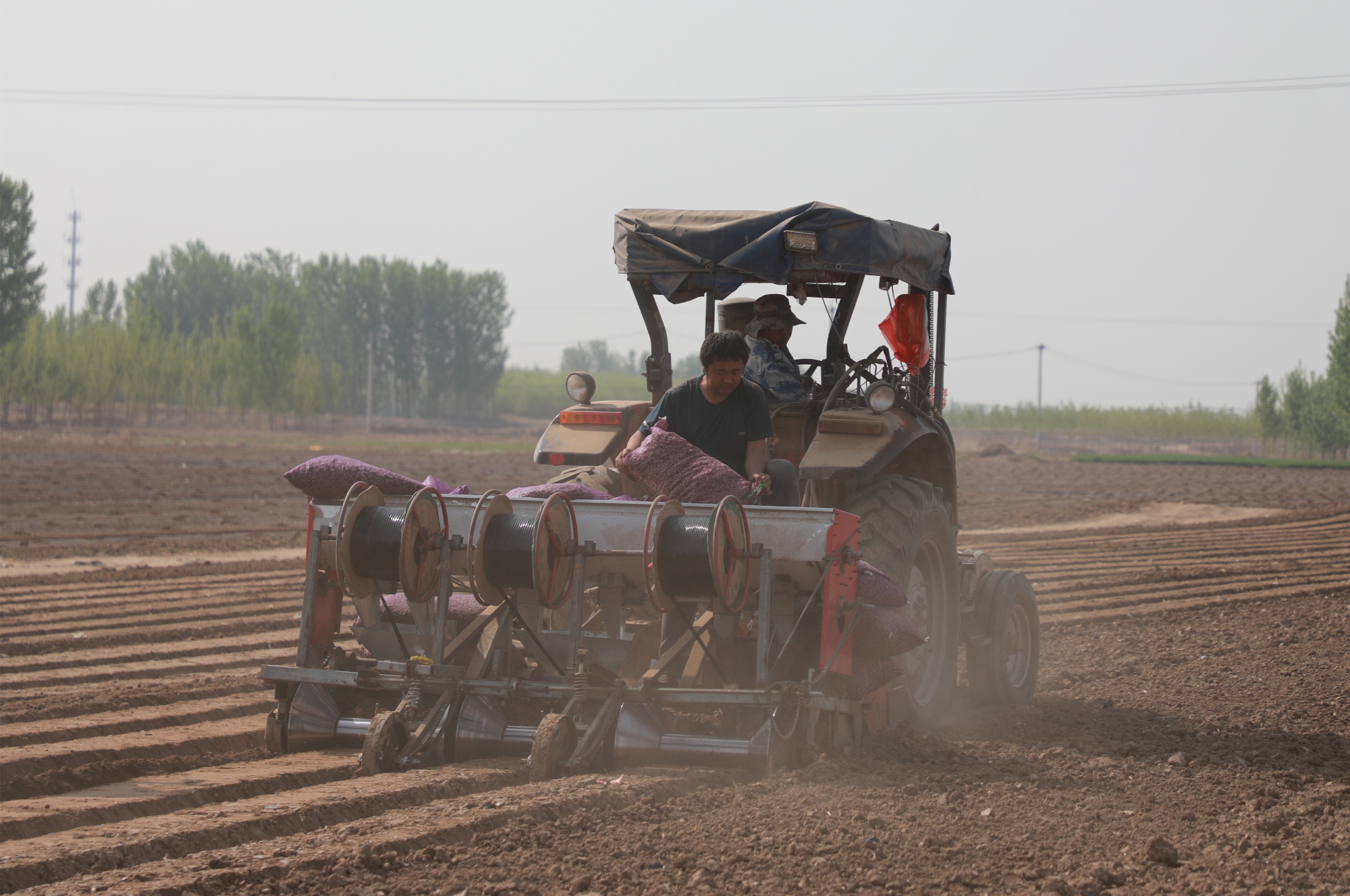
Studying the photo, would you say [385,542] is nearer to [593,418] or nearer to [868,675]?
[593,418]

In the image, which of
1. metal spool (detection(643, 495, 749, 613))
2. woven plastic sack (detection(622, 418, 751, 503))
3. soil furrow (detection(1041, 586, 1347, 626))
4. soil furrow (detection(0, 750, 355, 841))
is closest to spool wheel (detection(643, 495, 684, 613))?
metal spool (detection(643, 495, 749, 613))

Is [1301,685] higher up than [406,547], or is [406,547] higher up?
[406,547]

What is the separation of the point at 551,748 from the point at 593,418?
2531 mm

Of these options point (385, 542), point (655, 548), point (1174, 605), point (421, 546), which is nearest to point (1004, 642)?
point (655, 548)

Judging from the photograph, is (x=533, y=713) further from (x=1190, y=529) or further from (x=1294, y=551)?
(x=1190, y=529)

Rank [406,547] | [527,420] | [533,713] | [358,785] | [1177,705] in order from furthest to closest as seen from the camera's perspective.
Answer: [527,420] < [1177,705] < [533,713] < [406,547] < [358,785]

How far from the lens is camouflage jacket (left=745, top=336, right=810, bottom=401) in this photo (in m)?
6.91

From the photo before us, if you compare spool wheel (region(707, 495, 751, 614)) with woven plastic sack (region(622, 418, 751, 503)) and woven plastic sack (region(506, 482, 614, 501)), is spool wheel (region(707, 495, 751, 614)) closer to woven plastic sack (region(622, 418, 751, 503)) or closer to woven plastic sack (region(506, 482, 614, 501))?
woven plastic sack (region(622, 418, 751, 503))

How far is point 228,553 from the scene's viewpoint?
16.0 m

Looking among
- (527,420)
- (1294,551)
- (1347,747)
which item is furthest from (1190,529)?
(527,420)

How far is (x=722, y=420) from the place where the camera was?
20.6 feet

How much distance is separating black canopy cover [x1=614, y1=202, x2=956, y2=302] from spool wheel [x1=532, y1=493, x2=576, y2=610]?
157cm

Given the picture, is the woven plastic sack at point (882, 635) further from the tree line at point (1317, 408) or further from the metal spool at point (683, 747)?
the tree line at point (1317, 408)

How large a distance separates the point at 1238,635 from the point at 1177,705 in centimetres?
297
